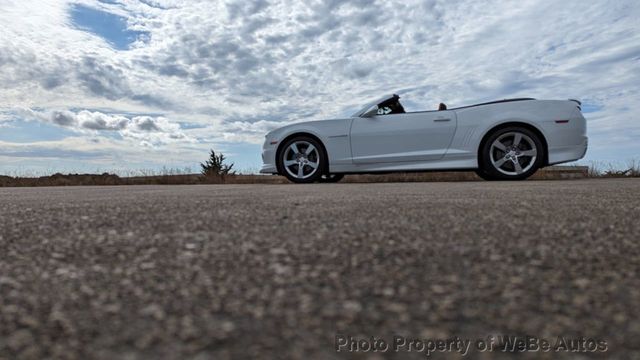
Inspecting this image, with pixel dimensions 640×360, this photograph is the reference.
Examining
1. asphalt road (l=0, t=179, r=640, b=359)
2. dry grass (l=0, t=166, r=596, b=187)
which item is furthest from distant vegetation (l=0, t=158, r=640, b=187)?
asphalt road (l=0, t=179, r=640, b=359)

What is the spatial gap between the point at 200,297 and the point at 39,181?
50.2 ft

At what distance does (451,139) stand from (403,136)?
0.73 m

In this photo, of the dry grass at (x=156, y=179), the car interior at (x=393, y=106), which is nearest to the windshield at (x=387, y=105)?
the car interior at (x=393, y=106)

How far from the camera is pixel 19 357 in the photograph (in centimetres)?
104

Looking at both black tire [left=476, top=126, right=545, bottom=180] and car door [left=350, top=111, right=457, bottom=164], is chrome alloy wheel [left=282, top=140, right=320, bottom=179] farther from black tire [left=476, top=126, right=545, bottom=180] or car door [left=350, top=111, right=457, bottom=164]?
black tire [left=476, top=126, right=545, bottom=180]

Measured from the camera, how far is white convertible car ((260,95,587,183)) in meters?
7.08

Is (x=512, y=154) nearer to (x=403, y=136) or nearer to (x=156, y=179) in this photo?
(x=403, y=136)

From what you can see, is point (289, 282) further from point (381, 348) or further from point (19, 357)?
point (19, 357)

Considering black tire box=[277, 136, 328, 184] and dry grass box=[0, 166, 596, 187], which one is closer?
black tire box=[277, 136, 328, 184]

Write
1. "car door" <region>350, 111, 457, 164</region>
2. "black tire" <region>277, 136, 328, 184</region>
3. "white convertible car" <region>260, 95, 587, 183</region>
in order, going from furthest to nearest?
"black tire" <region>277, 136, 328, 184</region>, "car door" <region>350, 111, 457, 164</region>, "white convertible car" <region>260, 95, 587, 183</region>

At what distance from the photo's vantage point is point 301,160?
26.3ft

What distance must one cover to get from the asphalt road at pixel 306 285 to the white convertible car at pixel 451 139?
4.91 metres

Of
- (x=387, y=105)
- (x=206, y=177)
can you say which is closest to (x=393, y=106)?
(x=387, y=105)

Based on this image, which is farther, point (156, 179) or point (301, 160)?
point (156, 179)
